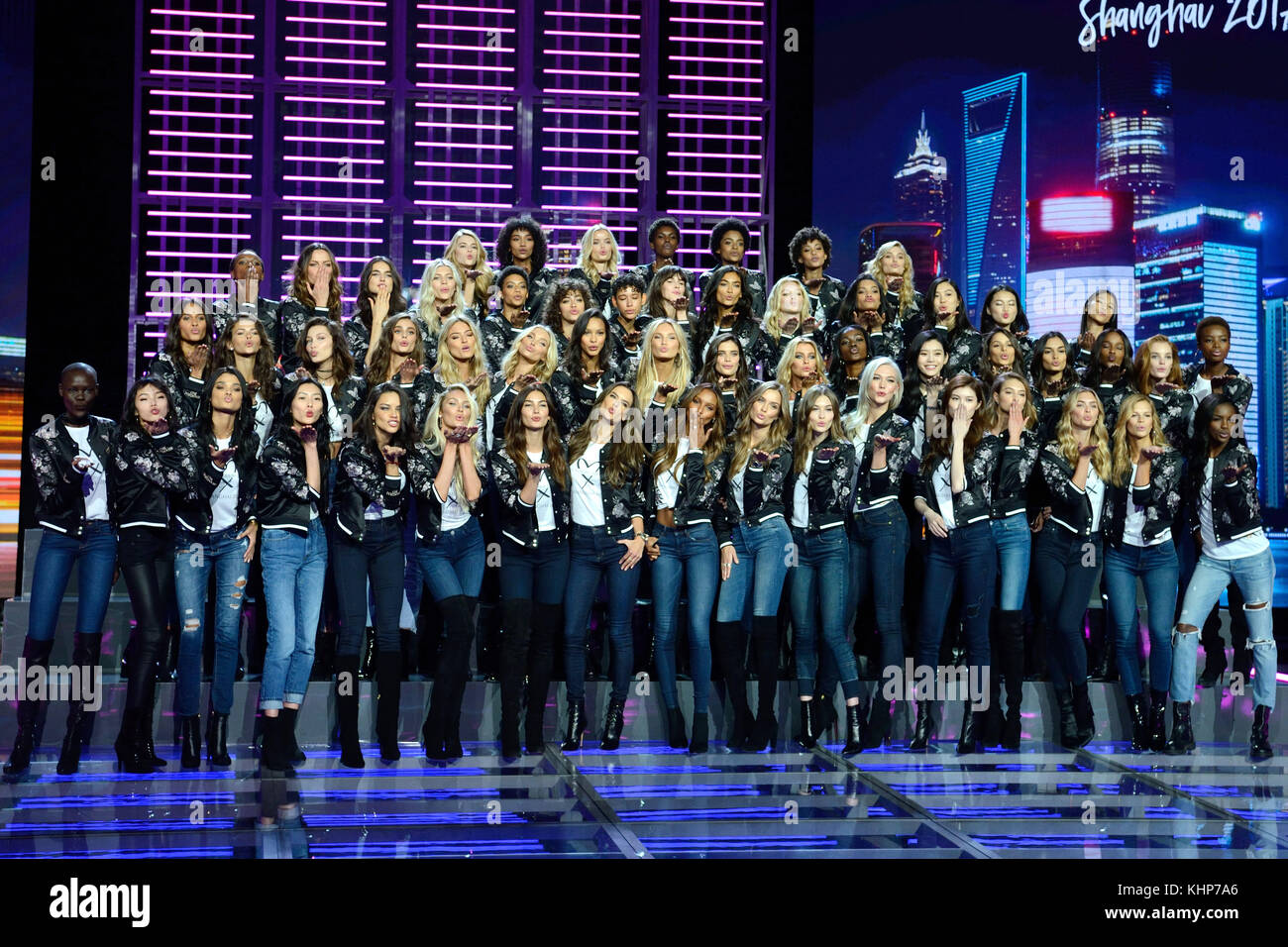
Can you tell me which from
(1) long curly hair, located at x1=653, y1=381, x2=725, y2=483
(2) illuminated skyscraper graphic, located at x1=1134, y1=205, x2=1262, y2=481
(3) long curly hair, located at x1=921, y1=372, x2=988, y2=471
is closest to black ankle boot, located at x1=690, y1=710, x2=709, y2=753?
(1) long curly hair, located at x1=653, y1=381, x2=725, y2=483

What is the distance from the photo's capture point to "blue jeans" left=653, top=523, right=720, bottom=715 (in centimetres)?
563

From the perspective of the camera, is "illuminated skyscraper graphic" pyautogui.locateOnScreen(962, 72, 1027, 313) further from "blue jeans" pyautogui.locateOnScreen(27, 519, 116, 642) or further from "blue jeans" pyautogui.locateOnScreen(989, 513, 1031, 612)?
"blue jeans" pyautogui.locateOnScreen(27, 519, 116, 642)

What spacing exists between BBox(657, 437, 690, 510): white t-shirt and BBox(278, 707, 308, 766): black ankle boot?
1.59 metres

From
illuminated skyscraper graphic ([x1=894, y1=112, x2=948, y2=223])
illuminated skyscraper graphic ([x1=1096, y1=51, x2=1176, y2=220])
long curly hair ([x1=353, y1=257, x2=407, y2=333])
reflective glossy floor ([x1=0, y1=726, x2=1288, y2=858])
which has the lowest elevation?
reflective glossy floor ([x1=0, y1=726, x2=1288, y2=858])

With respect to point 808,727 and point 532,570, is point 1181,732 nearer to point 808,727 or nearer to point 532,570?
point 808,727

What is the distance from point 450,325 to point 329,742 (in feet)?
5.57

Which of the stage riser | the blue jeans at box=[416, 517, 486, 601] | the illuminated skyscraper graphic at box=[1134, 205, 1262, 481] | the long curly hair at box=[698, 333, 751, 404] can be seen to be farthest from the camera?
the illuminated skyscraper graphic at box=[1134, 205, 1262, 481]

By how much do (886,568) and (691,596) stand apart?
2.57 ft

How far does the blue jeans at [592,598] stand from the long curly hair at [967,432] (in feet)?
4.20

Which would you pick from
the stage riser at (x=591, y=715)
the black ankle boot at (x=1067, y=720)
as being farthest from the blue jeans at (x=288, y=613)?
the black ankle boot at (x=1067, y=720)

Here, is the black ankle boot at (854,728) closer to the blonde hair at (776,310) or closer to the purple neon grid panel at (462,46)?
the blonde hair at (776,310)

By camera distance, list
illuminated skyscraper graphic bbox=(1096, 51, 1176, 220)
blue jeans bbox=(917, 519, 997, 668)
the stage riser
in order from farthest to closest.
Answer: illuminated skyscraper graphic bbox=(1096, 51, 1176, 220) → blue jeans bbox=(917, 519, 997, 668) → the stage riser

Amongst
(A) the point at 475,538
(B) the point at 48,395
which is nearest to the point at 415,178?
(B) the point at 48,395
